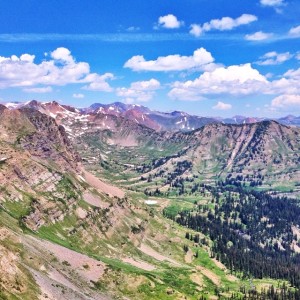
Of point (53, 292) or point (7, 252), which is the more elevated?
point (7, 252)

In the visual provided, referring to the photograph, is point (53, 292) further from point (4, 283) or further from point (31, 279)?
point (4, 283)

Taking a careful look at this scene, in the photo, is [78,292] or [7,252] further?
[78,292]

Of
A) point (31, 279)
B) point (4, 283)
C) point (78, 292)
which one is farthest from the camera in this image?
point (78, 292)

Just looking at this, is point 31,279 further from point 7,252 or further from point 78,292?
point 78,292

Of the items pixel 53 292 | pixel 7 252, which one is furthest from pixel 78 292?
pixel 7 252

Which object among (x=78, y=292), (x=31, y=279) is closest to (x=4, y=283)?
(x=31, y=279)

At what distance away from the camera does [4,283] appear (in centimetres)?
15288

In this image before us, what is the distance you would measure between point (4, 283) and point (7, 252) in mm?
25138

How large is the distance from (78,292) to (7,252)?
38507 mm

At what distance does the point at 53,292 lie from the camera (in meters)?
172

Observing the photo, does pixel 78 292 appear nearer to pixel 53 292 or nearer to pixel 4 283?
pixel 53 292

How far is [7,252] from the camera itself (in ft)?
579

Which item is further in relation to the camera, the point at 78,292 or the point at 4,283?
the point at 78,292

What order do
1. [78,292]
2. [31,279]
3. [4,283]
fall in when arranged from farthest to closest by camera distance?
1. [78,292]
2. [31,279]
3. [4,283]
